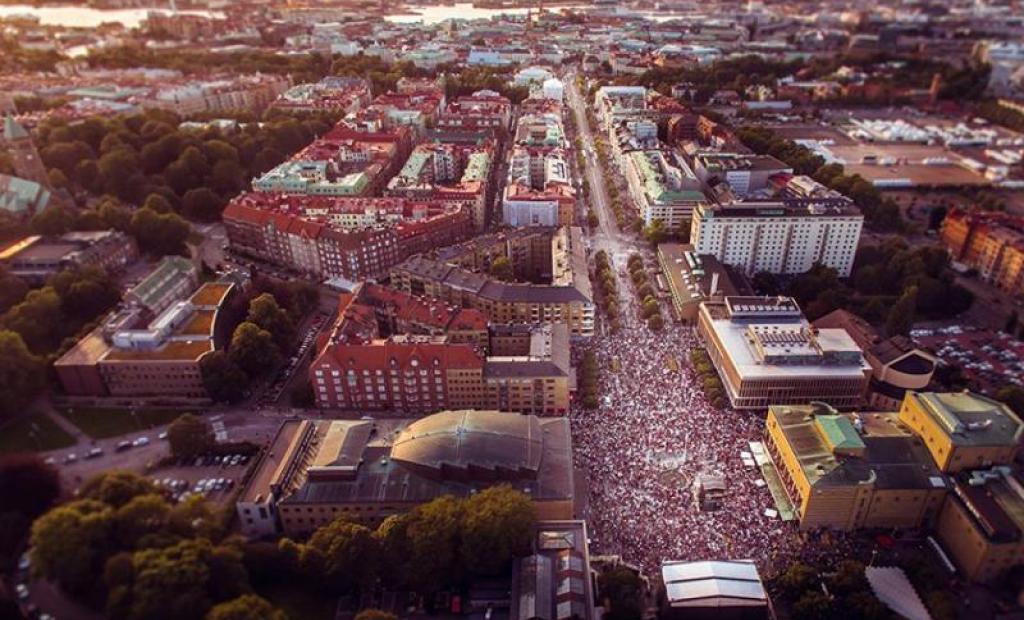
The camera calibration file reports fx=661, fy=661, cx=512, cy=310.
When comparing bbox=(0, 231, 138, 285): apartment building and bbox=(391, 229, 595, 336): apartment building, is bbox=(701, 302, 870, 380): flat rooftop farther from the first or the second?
bbox=(0, 231, 138, 285): apartment building

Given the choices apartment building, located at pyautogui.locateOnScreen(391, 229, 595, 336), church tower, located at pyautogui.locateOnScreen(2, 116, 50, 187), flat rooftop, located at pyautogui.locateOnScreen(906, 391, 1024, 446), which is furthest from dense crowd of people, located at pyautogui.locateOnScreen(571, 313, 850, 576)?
church tower, located at pyautogui.locateOnScreen(2, 116, 50, 187)

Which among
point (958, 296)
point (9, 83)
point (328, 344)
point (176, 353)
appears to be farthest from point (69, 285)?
point (9, 83)

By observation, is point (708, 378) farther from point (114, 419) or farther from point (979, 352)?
point (114, 419)

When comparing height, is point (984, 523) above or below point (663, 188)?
below

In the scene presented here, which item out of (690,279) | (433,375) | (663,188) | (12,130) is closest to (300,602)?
(433,375)

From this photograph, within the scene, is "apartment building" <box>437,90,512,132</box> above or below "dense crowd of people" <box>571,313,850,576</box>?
above

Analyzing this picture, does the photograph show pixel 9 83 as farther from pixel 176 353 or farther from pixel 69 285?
pixel 176 353
